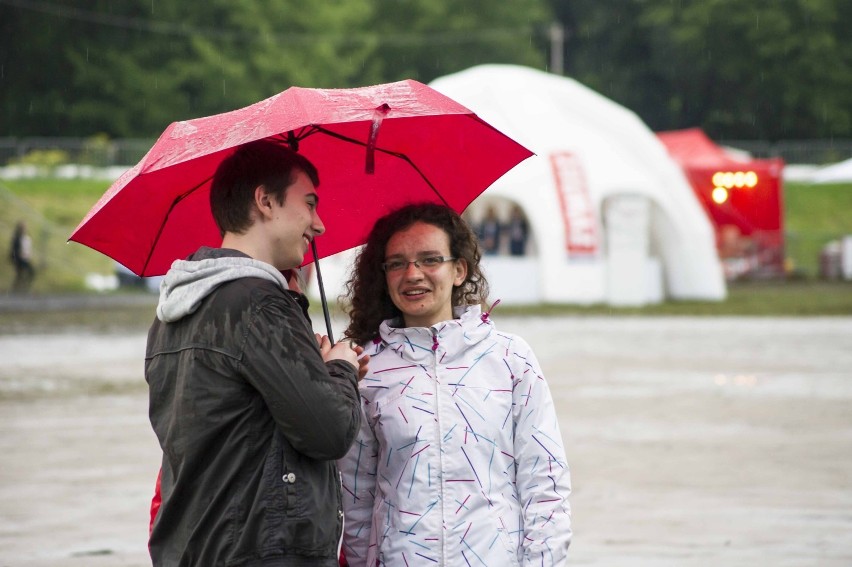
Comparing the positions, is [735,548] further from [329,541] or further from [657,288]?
[657,288]

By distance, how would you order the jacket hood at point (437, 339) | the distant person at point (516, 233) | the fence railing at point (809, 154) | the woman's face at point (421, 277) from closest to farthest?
the jacket hood at point (437, 339)
the woman's face at point (421, 277)
the distant person at point (516, 233)
the fence railing at point (809, 154)

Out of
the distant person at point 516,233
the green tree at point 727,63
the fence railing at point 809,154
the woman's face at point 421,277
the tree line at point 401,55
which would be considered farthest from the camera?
the green tree at point 727,63

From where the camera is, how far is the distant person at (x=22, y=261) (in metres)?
35.0

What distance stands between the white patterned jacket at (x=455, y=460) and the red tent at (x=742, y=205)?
120ft

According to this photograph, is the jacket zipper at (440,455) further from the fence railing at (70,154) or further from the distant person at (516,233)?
the fence railing at (70,154)

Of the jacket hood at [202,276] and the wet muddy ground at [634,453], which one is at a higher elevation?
the jacket hood at [202,276]

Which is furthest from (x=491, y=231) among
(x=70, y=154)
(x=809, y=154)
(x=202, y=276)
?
(x=809, y=154)

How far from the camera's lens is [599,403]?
1359 centimetres

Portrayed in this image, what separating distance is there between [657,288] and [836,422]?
2116 cm

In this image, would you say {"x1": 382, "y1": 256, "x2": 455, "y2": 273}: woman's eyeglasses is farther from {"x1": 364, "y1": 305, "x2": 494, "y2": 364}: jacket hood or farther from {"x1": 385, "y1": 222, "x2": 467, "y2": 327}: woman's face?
{"x1": 364, "y1": 305, "x2": 494, "y2": 364}: jacket hood

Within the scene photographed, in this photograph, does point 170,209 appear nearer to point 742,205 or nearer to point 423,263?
point 423,263

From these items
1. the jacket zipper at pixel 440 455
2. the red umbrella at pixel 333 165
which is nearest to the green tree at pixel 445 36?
the red umbrella at pixel 333 165

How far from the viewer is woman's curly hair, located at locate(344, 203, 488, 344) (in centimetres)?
405

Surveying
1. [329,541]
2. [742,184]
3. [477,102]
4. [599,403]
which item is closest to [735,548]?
[329,541]
